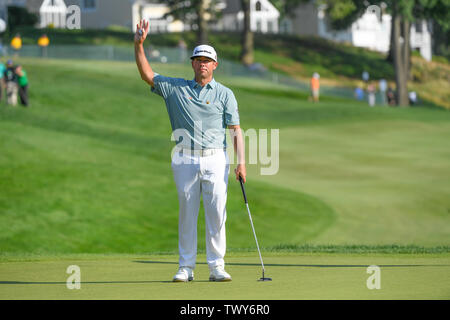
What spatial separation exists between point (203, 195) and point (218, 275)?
82 centimetres

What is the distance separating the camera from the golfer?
30.7ft

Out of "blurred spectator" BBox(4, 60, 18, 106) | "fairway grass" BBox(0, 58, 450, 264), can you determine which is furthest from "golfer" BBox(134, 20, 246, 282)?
"blurred spectator" BBox(4, 60, 18, 106)

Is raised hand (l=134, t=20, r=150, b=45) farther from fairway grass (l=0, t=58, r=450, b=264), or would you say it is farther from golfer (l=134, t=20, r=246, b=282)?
fairway grass (l=0, t=58, r=450, b=264)

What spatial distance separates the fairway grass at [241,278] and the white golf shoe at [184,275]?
0.08 m

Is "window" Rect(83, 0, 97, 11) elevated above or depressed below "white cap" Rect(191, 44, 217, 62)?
below

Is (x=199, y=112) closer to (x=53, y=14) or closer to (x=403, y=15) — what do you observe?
(x=403, y=15)

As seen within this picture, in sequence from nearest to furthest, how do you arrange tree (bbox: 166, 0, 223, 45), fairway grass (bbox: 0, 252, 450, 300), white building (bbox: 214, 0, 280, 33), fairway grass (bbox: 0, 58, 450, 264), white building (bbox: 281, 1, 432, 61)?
fairway grass (bbox: 0, 252, 450, 300), fairway grass (bbox: 0, 58, 450, 264), tree (bbox: 166, 0, 223, 45), white building (bbox: 214, 0, 280, 33), white building (bbox: 281, 1, 432, 61)

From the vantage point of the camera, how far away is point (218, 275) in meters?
9.32

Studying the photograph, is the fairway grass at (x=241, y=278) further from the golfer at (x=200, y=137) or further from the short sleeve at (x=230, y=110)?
the short sleeve at (x=230, y=110)

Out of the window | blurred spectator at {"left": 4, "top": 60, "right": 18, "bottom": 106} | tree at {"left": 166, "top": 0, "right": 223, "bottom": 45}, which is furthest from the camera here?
the window

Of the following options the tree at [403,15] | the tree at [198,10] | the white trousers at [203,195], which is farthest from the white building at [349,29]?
the white trousers at [203,195]

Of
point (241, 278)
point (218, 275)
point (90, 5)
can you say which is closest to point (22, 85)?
point (241, 278)

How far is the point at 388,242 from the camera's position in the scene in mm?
19188

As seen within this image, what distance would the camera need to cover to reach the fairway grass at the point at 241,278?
7.95 meters
